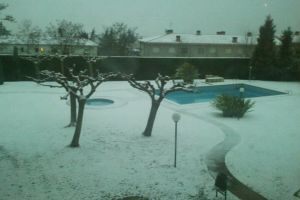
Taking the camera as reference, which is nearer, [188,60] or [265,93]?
[265,93]

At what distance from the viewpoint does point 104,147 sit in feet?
37.7

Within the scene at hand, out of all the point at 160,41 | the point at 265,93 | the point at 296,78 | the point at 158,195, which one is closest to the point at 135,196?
the point at 158,195

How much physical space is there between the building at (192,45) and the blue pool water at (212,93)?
19.1 metres

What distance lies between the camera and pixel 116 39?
4925 cm

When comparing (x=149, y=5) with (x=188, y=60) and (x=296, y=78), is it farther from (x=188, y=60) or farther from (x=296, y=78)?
(x=296, y=78)

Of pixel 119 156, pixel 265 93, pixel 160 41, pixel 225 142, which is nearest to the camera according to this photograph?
pixel 119 156

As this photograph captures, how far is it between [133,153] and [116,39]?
40.0 meters

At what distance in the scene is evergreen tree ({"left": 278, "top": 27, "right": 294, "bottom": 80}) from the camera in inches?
1166

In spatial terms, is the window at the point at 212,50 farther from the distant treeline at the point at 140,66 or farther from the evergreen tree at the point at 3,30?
the evergreen tree at the point at 3,30

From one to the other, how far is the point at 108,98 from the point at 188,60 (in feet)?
36.5

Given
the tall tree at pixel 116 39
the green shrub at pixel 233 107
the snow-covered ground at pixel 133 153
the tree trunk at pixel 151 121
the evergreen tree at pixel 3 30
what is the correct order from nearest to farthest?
the snow-covered ground at pixel 133 153 → the tree trunk at pixel 151 121 → the green shrub at pixel 233 107 → the evergreen tree at pixel 3 30 → the tall tree at pixel 116 39

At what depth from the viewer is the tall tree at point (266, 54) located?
97.9ft

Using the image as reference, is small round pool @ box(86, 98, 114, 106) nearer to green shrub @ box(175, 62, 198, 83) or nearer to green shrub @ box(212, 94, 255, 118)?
green shrub @ box(212, 94, 255, 118)

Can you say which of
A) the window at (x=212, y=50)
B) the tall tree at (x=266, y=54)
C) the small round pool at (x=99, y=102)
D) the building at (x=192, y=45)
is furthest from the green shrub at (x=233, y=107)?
the window at (x=212, y=50)
